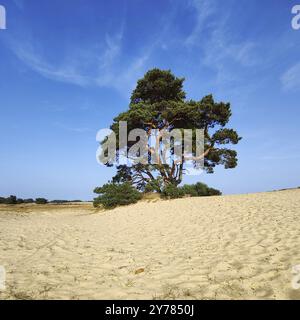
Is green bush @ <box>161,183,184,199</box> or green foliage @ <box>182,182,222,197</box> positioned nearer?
green bush @ <box>161,183,184,199</box>

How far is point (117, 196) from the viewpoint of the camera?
20516mm

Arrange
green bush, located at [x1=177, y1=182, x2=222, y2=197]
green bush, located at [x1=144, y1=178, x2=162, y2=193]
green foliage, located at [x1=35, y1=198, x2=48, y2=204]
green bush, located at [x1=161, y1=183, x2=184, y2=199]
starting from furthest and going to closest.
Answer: green foliage, located at [x1=35, y1=198, x2=48, y2=204] < green bush, located at [x1=144, y1=178, x2=162, y2=193] < green bush, located at [x1=177, y1=182, x2=222, y2=197] < green bush, located at [x1=161, y1=183, x2=184, y2=199]

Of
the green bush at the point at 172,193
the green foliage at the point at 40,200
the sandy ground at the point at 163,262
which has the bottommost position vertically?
the sandy ground at the point at 163,262

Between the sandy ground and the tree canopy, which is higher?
the tree canopy

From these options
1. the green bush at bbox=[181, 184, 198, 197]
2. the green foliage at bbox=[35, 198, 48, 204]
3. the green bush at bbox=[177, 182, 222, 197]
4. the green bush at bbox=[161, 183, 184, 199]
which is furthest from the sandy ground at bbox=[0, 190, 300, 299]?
the green foliage at bbox=[35, 198, 48, 204]

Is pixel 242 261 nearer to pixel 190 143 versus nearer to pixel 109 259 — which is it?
pixel 109 259

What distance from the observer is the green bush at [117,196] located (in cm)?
2027

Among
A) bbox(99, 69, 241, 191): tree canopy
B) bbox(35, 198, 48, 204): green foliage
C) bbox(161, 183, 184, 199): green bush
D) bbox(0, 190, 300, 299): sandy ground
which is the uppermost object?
bbox(99, 69, 241, 191): tree canopy

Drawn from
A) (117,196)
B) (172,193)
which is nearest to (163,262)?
(172,193)

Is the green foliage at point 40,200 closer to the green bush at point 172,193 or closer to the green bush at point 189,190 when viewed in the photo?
the green bush at point 172,193

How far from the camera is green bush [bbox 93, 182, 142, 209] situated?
20266mm

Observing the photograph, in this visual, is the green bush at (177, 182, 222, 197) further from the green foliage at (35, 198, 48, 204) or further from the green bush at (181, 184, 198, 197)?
the green foliage at (35, 198, 48, 204)

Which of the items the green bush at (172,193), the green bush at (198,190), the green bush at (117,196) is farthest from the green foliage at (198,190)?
the green bush at (117,196)
